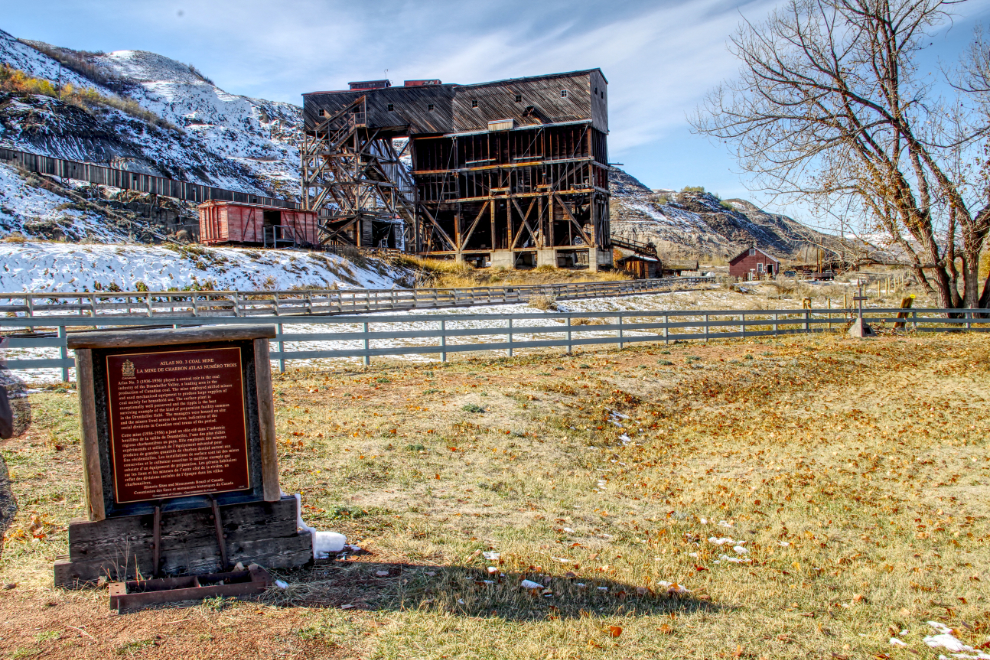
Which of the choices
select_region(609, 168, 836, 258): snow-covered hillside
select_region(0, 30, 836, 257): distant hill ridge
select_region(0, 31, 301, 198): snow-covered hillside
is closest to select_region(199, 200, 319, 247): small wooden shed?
select_region(0, 30, 836, 257): distant hill ridge

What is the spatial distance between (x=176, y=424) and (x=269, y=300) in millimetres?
25439

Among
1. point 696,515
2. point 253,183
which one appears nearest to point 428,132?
point 253,183

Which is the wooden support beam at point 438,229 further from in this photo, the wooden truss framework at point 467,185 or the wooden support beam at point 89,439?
the wooden support beam at point 89,439

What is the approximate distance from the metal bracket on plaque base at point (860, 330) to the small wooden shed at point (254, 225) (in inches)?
1373

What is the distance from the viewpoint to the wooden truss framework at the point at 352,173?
54.1 meters

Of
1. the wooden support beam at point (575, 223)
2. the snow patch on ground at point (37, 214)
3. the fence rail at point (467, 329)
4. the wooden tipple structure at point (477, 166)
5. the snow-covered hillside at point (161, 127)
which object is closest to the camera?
the fence rail at point (467, 329)

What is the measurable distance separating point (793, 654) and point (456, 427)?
741cm

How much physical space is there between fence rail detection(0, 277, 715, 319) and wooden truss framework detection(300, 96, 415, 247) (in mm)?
15023

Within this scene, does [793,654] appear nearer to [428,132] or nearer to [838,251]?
[838,251]

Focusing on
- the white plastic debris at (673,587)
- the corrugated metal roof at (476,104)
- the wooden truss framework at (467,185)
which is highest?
the corrugated metal roof at (476,104)

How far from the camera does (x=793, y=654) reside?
499cm

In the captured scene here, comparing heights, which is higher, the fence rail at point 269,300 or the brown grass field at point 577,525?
the fence rail at point 269,300

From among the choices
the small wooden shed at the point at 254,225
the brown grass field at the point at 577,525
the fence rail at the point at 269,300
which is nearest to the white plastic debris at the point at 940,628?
the brown grass field at the point at 577,525

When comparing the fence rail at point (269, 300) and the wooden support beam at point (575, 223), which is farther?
the wooden support beam at point (575, 223)
